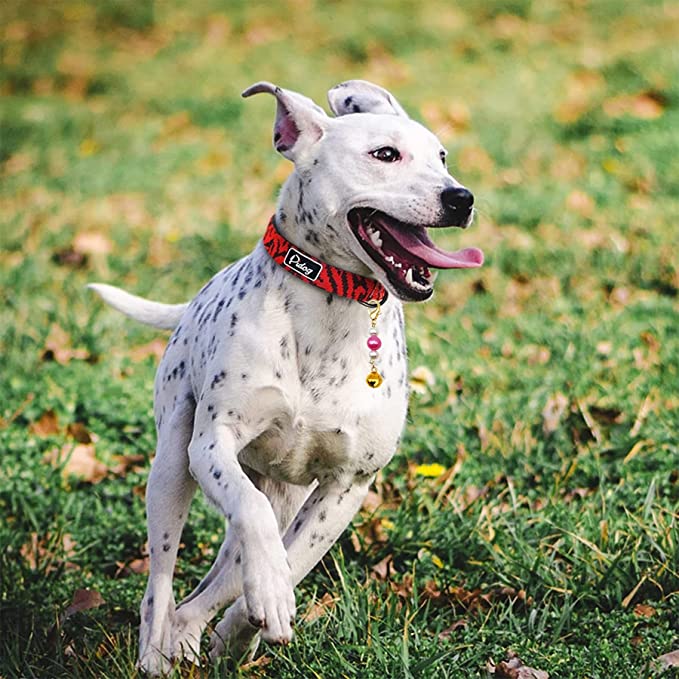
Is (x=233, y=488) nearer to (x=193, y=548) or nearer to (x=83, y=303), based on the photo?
(x=193, y=548)

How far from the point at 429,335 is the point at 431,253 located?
3.29 metres

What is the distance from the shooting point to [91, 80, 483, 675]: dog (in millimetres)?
3355

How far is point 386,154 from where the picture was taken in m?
3.43

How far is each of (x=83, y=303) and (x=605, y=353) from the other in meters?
3.11

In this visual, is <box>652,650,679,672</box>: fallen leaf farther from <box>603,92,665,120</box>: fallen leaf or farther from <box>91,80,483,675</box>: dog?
<box>603,92,665,120</box>: fallen leaf

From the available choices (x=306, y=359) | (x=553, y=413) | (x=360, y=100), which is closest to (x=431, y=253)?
(x=306, y=359)

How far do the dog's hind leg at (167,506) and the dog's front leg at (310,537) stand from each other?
0.78 feet

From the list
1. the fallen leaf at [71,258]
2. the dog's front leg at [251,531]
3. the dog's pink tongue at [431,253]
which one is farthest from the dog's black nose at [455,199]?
the fallen leaf at [71,258]

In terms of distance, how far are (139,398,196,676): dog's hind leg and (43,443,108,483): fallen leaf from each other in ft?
4.67

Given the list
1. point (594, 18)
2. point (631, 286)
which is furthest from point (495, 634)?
point (594, 18)

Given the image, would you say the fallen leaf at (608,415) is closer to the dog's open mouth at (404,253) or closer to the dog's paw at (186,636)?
the dog's open mouth at (404,253)

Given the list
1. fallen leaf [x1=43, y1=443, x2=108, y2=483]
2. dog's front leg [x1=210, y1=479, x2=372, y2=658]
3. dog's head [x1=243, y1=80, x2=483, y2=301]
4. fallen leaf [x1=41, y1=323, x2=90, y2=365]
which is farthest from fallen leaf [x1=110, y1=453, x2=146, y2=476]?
dog's head [x1=243, y1=80, x2=483, y2=301]

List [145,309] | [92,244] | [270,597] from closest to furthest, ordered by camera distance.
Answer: [270,597], [145,309], [92,244]

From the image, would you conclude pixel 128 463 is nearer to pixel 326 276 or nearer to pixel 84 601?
pixel 84 601
